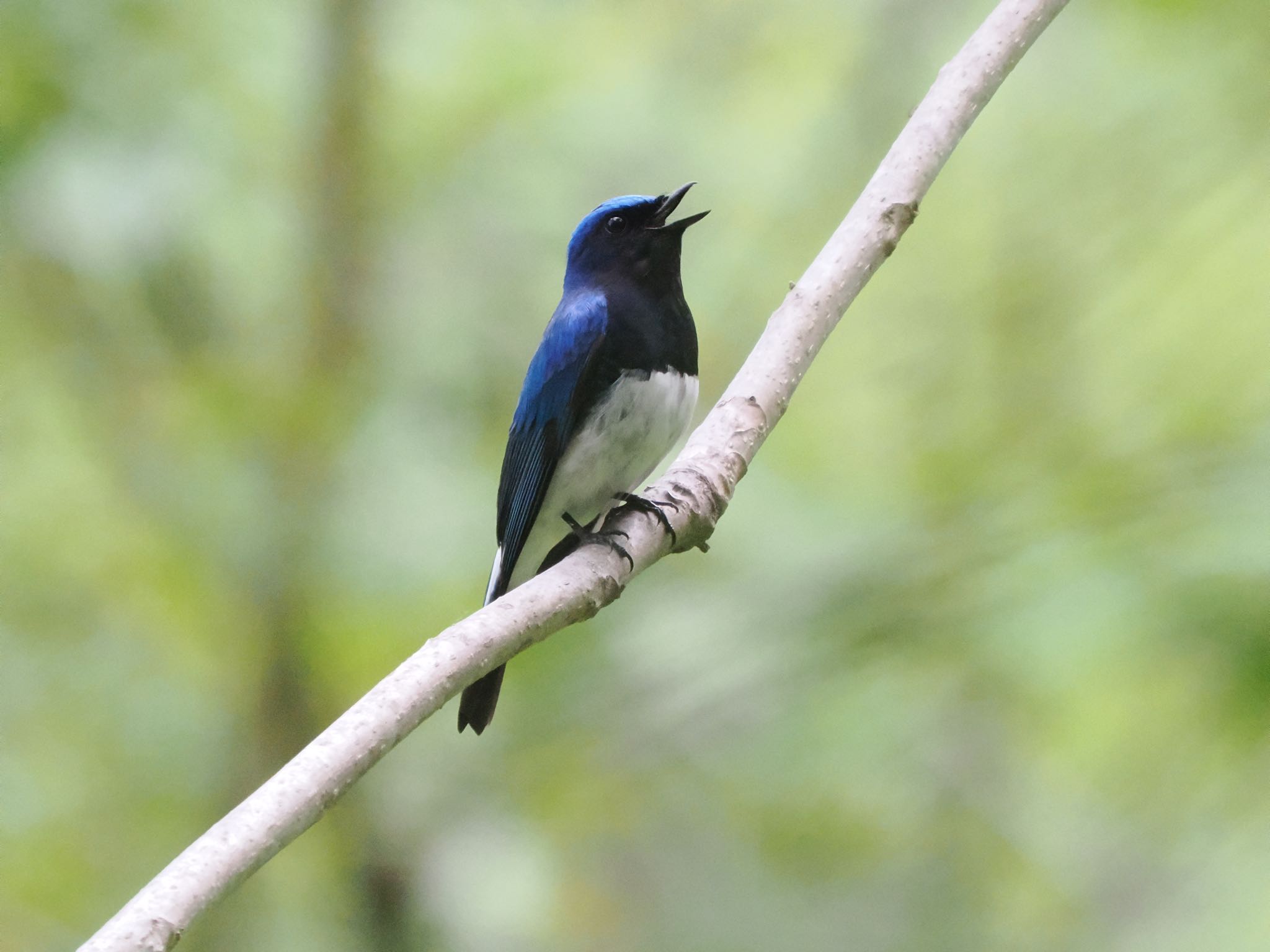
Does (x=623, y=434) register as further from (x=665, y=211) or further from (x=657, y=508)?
(x=665, y=211)

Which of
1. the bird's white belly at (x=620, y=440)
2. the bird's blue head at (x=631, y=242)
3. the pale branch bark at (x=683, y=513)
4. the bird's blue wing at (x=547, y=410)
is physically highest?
the bird's blue head at (x=631, y=242)

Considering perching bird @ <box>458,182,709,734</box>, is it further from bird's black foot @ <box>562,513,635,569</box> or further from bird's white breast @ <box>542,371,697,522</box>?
bird's black foot @ <box>562,513,635,569</box>

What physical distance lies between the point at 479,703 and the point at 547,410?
2.76ft

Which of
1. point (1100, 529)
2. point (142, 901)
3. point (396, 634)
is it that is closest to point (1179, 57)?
point (1100, 529)

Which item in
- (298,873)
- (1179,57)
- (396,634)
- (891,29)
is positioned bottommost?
(298,873)

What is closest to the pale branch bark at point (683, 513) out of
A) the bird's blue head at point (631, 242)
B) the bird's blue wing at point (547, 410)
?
the bird's blue wing at point (547, 410)

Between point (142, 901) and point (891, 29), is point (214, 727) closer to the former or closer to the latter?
point (142, 901)

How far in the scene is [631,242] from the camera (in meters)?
3.63

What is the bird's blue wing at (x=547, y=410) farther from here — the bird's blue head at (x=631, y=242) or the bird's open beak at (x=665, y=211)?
the bird's open beak at (x=665, y=211)

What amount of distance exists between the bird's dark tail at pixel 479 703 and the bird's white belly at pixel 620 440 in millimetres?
481

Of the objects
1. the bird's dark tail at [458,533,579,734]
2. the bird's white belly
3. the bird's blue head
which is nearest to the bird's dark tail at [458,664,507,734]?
the bird's dark tail at [458,533,579,734]

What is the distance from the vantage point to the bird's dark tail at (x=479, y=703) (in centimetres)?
327

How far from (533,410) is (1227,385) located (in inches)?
98.9

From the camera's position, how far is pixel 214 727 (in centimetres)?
396
